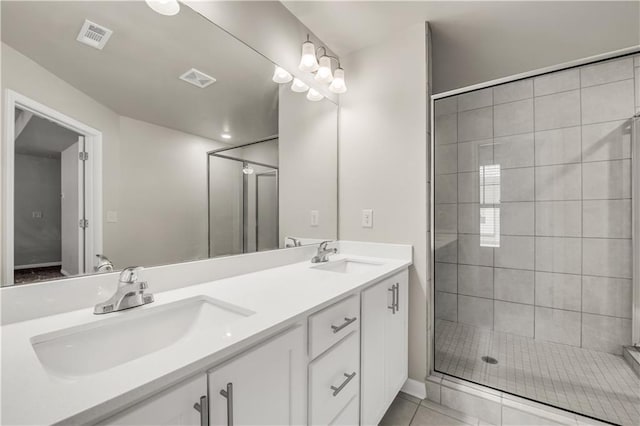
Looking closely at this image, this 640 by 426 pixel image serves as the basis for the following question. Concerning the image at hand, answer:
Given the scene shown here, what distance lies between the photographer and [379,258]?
185 cm

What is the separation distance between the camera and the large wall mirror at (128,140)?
2.58 ft

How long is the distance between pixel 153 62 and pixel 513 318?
2562mm

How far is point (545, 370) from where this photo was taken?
5.42 ft

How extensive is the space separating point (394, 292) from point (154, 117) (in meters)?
1.41

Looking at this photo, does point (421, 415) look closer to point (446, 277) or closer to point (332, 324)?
point (446, 277)

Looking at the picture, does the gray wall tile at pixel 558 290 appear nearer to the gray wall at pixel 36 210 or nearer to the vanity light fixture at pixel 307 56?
the vanity light fixture at pixel 307 56

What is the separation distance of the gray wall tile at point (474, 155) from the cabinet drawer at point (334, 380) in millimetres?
1371

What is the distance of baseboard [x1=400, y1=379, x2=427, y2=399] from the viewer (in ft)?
5.56

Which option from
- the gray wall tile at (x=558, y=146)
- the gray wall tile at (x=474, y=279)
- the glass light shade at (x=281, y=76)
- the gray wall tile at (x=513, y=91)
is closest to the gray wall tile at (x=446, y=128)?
the gray wall tile at (x=513, y=91)

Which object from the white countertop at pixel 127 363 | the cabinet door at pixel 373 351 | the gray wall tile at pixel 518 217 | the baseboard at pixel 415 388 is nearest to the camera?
the white countertop at pixel 127 363

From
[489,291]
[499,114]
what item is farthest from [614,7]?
[489,291]

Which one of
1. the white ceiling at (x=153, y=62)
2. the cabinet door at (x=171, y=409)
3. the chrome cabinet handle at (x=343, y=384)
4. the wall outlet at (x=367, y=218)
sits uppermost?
the white ceiling at (x=153, y=62)

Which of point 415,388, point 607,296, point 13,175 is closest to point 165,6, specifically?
point 13,175

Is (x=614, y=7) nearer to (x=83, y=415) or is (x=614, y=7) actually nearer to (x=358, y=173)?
(x=358, y=173)
